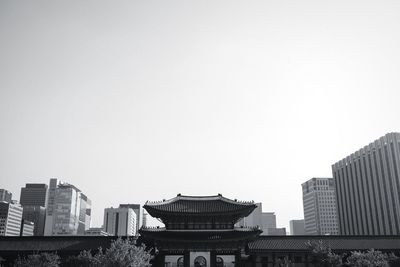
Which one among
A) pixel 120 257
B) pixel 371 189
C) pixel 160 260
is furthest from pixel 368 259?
pixel 371 189

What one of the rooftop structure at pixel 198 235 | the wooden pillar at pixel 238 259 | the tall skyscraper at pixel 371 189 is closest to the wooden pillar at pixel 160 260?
the rooftop structure at pixel 198 235

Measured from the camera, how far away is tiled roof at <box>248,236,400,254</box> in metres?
53.8

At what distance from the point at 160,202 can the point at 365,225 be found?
4221 inches

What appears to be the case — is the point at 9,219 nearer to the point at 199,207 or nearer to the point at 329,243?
the point at 199,207

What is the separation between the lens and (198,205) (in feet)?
181

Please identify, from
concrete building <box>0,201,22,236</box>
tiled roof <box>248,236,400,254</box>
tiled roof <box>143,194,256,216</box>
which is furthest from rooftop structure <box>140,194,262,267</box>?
concrete building <box>0,201,22,236</box>

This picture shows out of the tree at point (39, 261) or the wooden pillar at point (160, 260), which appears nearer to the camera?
the tree at point (39, 261)

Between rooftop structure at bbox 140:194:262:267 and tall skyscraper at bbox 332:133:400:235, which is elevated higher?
tall skyscraper at bbox 332:133:400:235

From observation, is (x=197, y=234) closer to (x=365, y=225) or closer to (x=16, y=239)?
(x=16, y=239)

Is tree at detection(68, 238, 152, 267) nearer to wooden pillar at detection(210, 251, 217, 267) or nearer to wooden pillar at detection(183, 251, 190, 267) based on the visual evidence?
wooden pillar at detection(183, 251, 190, 267)

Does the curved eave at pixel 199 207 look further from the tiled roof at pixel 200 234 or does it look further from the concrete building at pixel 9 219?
the concrete building at pixel 9 219

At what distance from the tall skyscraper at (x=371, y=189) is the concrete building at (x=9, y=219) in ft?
514

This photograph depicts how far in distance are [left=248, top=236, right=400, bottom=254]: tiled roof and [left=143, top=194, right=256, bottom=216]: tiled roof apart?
5.53 meters

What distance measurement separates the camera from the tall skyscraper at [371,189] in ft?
400
